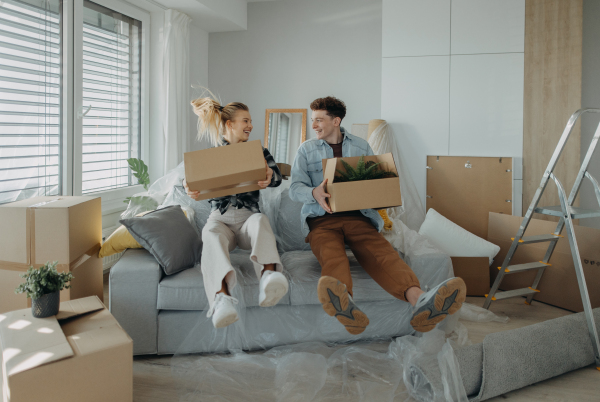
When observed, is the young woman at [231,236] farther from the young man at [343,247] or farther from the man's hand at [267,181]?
the young man at [343,247]

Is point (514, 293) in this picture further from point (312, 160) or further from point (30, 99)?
Result: point (30, 99)

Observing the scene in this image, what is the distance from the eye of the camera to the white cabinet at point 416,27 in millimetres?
3559

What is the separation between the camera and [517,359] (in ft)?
5.93

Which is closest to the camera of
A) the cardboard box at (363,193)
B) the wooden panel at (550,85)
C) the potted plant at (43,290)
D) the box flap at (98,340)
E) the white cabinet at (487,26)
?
the box flap at (98,340)

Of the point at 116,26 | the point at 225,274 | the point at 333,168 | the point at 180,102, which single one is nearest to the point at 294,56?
the point at 180,102

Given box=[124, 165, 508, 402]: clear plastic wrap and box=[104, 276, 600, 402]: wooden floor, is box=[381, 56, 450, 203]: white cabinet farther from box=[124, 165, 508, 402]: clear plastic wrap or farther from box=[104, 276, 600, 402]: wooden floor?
box=[104, 276, 600, 402]: wooden floor

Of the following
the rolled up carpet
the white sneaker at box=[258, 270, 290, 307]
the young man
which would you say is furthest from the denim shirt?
the rolled up carpet

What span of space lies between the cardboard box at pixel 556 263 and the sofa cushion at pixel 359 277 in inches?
30.7

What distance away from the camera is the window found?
2535mm

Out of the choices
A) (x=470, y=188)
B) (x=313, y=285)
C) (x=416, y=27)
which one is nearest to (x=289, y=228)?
(x=313, y=285)

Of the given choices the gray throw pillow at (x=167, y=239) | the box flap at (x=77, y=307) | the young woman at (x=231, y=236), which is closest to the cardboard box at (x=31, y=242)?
the box flap at (x=77, y=307)

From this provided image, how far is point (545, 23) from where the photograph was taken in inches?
133

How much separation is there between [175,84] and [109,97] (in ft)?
2.07

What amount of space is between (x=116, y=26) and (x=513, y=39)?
10.3ft
